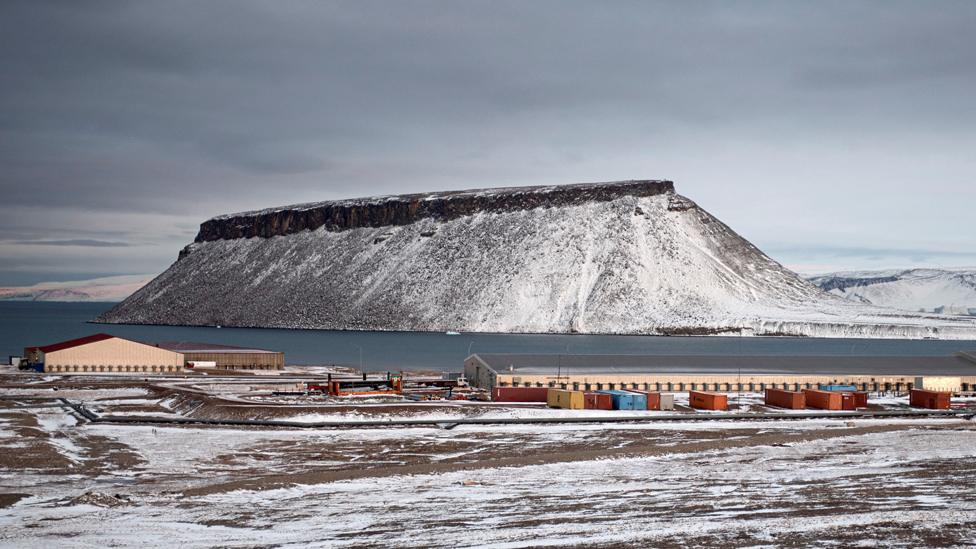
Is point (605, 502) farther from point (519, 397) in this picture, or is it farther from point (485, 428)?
point (519, 397)

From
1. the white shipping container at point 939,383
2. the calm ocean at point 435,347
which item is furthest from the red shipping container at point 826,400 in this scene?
the calm ocean at point 435,347

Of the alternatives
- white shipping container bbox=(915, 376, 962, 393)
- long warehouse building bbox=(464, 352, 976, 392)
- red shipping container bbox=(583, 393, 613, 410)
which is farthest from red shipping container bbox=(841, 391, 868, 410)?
white shipping container bbox=(915, 376, 962, 393)

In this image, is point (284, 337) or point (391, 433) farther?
point (284, 337)

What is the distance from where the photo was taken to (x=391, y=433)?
50.3 meters

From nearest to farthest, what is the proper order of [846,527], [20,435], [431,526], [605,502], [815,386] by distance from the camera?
[846,527] < [431,526] < [605,502] < [20,435] < [815,386]

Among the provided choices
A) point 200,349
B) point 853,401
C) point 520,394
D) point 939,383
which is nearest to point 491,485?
point 520,394

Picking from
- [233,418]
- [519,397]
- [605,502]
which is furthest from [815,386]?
[605,502]

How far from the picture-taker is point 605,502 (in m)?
30.9

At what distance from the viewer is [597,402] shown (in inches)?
2464

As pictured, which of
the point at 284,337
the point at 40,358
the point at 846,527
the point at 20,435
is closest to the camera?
the point at 846,527

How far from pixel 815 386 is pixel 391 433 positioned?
120 ft

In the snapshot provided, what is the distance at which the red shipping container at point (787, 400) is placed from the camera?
64.8 m

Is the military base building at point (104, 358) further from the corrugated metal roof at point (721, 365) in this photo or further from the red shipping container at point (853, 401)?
the red shipping container at point (853, 401)

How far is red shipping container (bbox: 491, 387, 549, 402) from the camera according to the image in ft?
216
